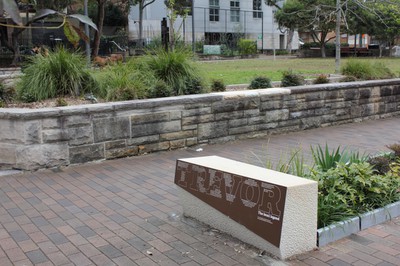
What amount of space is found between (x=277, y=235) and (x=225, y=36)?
4203 centimetres

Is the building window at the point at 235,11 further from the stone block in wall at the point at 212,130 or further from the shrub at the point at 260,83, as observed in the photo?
the stone block in wall at the point at 212,130

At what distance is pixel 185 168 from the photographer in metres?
4.66

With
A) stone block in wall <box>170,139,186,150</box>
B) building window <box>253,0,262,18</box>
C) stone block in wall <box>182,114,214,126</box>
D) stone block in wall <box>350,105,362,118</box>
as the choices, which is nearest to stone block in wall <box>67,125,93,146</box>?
stone block in wall <box>170,139,186,150</box>

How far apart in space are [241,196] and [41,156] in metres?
3.63

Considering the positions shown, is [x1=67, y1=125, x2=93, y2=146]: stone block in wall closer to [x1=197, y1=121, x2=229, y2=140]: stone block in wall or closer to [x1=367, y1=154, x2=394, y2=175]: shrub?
[x1=197, y1=121, x2=229, y2=140]: stone block in wall

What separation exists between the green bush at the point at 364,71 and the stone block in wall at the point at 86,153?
7.81 meters

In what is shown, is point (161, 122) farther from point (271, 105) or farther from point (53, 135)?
point (271, 105)

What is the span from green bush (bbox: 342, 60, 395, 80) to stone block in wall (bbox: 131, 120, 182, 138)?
642 cm

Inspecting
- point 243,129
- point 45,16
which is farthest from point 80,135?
point 45,16

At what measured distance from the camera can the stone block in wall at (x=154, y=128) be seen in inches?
287

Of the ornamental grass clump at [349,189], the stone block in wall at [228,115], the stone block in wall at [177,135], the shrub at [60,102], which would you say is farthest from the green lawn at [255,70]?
the ornamental grass clump at [349,189]

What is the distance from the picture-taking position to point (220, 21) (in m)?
46.9

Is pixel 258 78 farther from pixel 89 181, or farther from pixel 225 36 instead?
pixel 225 36

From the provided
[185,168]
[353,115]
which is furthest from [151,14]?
[185,168]
